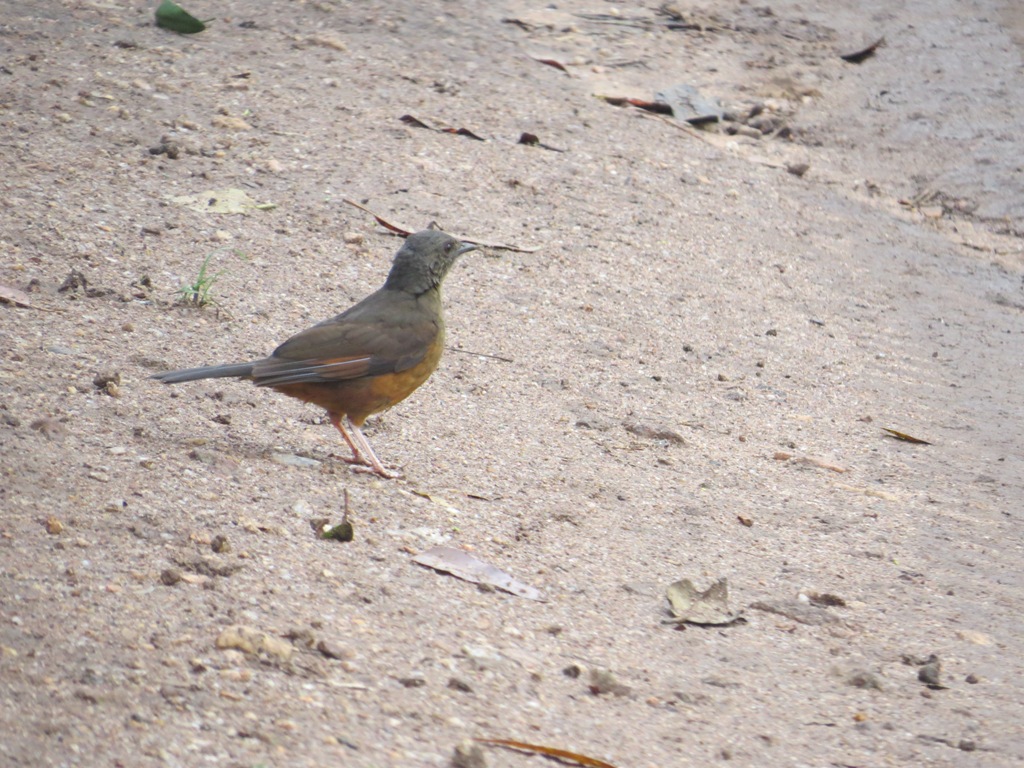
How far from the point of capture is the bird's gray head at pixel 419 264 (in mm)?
5422

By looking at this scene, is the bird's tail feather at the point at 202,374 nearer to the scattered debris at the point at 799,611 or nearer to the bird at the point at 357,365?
the bird at the point at 357,365

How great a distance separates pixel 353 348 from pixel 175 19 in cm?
515

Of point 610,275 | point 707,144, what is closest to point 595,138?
point 707,144

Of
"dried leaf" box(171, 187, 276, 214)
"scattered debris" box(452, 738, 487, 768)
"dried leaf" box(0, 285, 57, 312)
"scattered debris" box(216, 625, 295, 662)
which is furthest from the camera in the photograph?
"dried leaf" box(171, 187, 276, 214)

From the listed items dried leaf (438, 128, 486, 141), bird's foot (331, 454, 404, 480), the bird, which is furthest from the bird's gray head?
dried leaf (438, 128, 486, 141)

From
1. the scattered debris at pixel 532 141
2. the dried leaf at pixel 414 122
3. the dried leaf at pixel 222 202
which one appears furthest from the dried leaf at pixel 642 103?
the dried leaf at pixel 222 202

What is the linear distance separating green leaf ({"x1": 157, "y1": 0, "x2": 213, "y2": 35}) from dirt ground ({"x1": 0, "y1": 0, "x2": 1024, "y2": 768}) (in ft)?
0.74

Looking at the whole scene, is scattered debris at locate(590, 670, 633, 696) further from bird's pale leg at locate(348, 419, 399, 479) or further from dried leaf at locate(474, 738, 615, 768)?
bird's pale leg at locate(348, 419, 399, 479)

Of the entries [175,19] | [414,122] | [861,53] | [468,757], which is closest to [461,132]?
[414,122]

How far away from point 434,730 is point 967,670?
190 centimetres

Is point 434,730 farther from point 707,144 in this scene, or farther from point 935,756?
point 707,144

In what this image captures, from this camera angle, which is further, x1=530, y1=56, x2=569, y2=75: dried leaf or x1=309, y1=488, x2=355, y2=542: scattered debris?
x1=530, y1=56, x2=569, y2=75: dried leaf

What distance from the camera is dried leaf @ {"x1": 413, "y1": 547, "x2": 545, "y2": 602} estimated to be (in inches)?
159

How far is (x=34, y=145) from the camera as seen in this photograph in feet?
23.3
